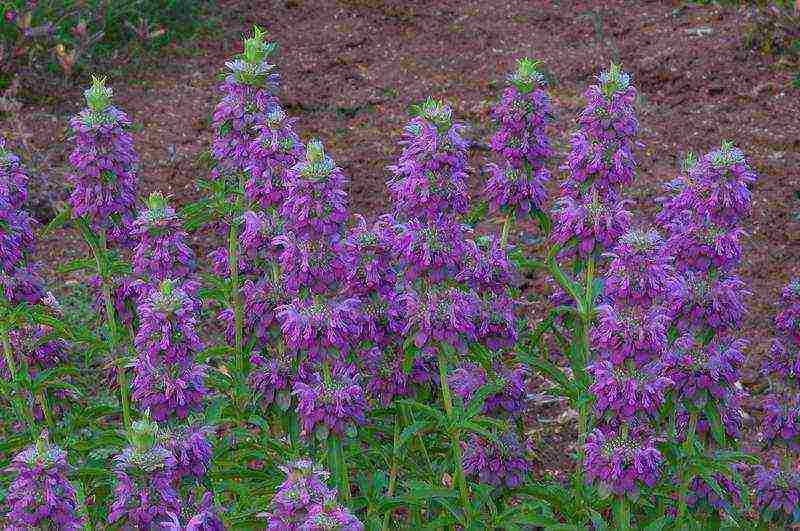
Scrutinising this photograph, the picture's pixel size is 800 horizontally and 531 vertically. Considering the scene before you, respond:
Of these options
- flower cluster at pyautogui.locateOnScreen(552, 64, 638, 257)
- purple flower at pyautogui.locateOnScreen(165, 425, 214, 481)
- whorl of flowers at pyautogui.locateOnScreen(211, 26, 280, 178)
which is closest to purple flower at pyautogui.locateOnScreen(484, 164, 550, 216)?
flower cluster at pyautogui.locateOnScreen(552, 64, 638, 257)

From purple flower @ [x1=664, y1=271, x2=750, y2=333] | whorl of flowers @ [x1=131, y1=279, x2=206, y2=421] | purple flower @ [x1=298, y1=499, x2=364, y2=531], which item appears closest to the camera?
purple flower @ [x1=298, y1=499, x2=364, y2=531]

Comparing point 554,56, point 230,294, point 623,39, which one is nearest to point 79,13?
point 554,56

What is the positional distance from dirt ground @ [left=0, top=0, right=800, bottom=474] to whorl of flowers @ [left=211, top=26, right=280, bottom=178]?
9.08ft

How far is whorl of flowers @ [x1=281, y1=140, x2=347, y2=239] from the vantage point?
2824mm

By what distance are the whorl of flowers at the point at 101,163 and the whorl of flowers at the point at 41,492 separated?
1.04m

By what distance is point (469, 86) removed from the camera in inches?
320

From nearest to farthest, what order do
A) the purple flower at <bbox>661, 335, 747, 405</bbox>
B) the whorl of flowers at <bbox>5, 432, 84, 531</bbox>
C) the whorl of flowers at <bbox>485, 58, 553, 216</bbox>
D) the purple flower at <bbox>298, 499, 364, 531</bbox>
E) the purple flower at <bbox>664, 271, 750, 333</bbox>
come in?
1. the purple flower at <bbox>298, 499, 364, 531</bbox>
2. the whorl of flowers at <bbox>5, 432, 84, 531</bbox>
3. the purple flower at <bbox>664, 271, 750, 333</bbox>
4. the purple flower at <bbox>661, 335, 747, 405</bbox>
5. the whorl of flowers at <bbox>485, 58, 553, 216</bbox>

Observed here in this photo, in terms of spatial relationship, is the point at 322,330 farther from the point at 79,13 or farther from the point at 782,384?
the point at 79,13

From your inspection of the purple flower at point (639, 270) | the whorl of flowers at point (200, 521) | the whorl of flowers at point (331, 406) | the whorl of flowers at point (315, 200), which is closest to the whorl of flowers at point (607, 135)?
the purple flower at point (639, 270)

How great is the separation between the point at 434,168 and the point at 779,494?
5.54 ft

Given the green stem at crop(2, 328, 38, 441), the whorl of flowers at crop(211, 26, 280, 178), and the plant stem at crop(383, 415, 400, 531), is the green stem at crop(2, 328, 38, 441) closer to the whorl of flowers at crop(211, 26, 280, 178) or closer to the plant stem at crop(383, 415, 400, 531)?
the whorl of flowers at crop(211, 26, 280, 178)

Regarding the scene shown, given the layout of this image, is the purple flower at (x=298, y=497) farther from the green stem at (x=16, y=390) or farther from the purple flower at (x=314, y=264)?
the green stem at (x=16, y=390)

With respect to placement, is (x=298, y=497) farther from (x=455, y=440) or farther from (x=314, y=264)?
(x=455, y=440)

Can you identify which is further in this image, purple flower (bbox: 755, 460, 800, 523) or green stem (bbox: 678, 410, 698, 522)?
purple flower (bbox: 755, 460, 800, 523)
